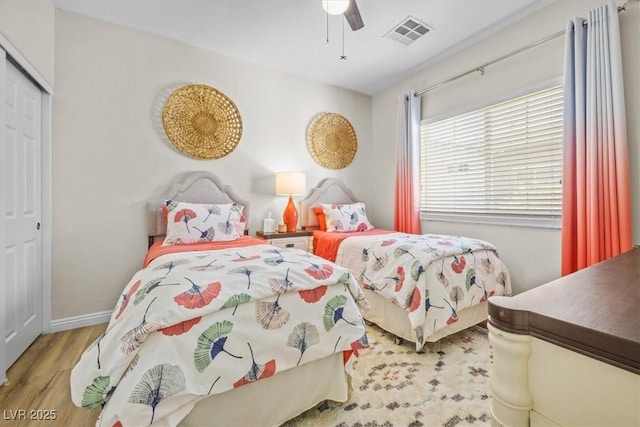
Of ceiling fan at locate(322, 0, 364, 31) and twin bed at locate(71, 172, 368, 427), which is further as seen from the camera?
ceiling fan at locate(322, 0, 364, 31)

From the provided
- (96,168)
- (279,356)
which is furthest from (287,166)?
(279,356)

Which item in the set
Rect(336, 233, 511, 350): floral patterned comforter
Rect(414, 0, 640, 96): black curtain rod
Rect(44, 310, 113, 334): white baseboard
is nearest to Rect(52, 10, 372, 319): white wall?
Rect(44, 310, 113, 334): white baseboard

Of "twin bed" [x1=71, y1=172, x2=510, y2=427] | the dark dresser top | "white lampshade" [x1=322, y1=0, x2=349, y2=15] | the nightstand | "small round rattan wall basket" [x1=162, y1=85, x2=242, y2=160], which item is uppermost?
"white lampshade" [x1=322, y1=0, x2=349, y2=15]

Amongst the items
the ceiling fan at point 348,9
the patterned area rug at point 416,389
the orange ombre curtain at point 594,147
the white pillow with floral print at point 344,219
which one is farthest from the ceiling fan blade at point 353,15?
the patterned area rug at point 416,389

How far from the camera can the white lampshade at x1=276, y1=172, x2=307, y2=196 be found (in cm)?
319

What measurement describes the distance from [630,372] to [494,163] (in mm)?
2859

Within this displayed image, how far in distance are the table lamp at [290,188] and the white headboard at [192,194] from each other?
1.49ft

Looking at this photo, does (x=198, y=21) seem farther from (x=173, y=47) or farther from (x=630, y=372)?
(x=630, y=372)

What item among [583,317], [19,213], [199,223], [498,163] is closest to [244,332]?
[583,317]

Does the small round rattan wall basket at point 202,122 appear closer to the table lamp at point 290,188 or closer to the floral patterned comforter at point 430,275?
A: the table lamp at point 290,188

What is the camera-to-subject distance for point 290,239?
3.15 meters

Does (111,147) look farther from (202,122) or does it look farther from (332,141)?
(332,141)

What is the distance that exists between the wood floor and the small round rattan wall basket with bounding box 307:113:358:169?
9.86 ft

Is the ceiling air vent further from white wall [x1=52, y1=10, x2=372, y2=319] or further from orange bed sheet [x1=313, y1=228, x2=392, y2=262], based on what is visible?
orange bed sheet [x1=313, y1=228, x2=392, y2=262]
